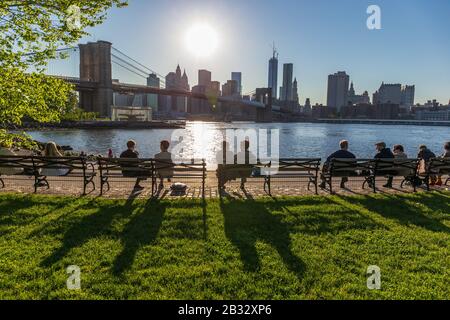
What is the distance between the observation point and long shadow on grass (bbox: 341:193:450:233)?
5.65 metres

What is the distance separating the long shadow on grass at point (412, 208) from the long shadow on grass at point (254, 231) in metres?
2.01

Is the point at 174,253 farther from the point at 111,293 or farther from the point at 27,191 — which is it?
the point at 27,191

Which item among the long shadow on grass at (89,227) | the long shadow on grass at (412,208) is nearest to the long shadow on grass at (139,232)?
the long shadow on grass at (89,227)

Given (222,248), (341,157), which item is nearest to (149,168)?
(222,248)

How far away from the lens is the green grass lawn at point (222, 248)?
11.4ft

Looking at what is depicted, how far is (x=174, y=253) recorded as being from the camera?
434cm

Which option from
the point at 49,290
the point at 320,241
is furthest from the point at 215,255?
the point at 49,290

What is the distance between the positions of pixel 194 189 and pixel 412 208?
4527 mm

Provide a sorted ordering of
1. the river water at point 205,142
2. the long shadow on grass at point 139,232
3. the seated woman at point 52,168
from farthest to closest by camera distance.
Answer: the river water at point 205,142 → the seated woman at point 52,168 → the long shadow on grass at point 139,232

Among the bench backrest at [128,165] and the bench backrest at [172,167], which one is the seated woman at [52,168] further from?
the bench backrest at [172,167]

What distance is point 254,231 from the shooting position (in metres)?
5.15

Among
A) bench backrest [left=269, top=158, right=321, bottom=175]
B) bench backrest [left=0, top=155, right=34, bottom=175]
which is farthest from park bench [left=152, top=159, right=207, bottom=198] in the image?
bench backrest [left=0, top=155, right=34, bottom=175]

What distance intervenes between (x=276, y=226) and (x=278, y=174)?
123 inches
